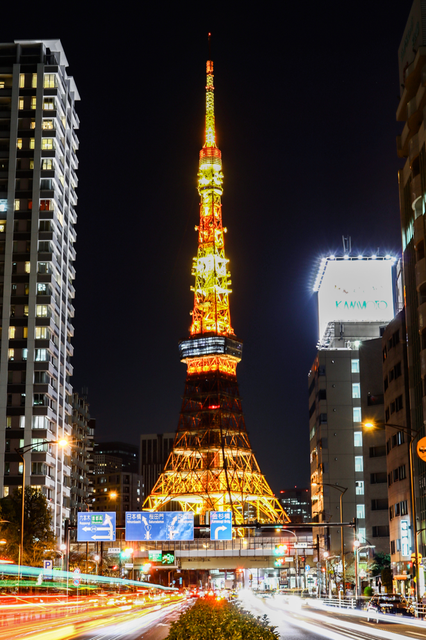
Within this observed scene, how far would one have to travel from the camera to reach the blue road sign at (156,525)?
69375 mm

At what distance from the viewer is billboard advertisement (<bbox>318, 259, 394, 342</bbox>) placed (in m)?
152

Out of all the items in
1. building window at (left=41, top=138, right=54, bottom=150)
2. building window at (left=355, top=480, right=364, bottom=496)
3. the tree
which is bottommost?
the tree

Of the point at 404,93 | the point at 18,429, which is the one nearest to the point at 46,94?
the point at 18,429

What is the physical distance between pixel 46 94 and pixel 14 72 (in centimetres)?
624

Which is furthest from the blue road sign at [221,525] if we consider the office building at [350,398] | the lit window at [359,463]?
the lit window at [359,463]

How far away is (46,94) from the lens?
124m

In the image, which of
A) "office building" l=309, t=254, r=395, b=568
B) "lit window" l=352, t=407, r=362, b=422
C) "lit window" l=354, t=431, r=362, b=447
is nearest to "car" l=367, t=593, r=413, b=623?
"office building" l=309, t=254, r=395, b=568

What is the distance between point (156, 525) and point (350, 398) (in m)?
76.1

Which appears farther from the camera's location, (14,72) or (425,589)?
(14,72)

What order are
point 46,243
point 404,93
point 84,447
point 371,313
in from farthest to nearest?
point 84,447 < point 371,313 < point 46,243 < point 404,93

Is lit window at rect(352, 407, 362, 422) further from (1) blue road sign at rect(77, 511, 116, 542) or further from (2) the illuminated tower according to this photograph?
(1) blue road sign at rect(77, 511, 116, 542)

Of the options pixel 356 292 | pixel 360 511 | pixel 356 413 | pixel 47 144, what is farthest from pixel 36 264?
pixel 360 511

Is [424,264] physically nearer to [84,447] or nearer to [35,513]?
[35,513]

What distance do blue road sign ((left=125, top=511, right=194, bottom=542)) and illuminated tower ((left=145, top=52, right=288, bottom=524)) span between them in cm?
5535
